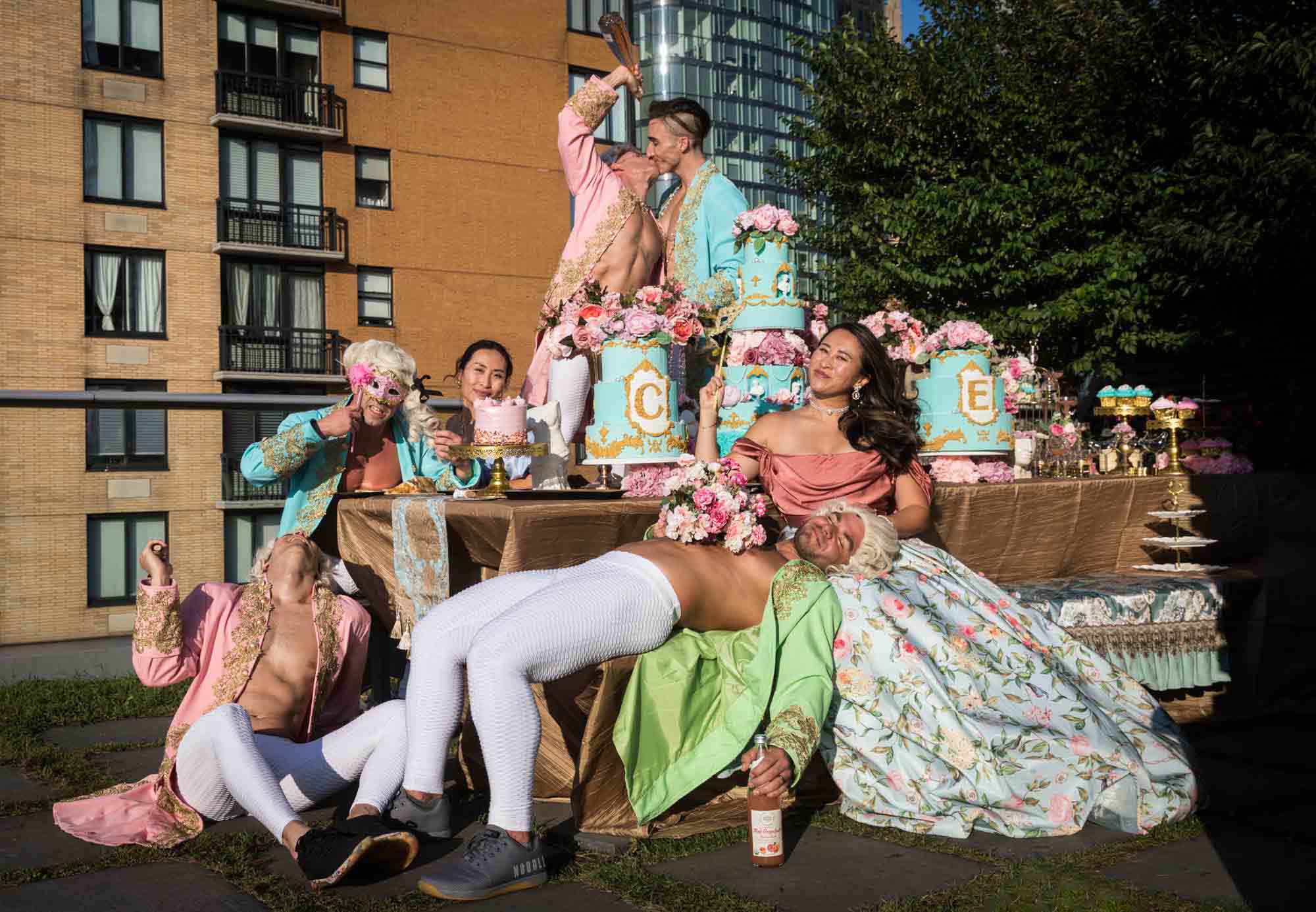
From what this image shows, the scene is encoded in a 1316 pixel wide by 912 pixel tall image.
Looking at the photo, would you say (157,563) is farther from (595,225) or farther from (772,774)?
(595,225)

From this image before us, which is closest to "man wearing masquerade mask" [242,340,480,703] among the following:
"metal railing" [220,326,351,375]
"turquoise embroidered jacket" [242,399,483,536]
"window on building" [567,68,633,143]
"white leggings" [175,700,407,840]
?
"turquoise embroidered jacket" [242,399,483,536]

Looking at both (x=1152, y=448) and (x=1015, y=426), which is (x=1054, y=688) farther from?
(x=1152, y=448)

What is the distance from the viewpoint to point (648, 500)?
4.63m

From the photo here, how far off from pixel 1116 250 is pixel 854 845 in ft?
47.8

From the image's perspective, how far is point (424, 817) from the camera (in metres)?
3.79

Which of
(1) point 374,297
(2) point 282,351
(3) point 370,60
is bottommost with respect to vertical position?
(2) point 282,351

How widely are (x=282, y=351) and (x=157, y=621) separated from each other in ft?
80.7

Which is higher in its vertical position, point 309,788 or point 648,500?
point 648,500

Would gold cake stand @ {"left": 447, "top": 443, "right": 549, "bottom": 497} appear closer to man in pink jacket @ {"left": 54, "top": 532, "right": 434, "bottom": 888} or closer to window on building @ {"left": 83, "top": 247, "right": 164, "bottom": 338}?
man in pink jacket @ {"left": 54, "top": 532, "right": 434, "bottom": 888}

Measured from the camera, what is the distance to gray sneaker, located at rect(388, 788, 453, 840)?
12.4ft

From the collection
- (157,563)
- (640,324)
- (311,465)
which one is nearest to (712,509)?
(640,324)

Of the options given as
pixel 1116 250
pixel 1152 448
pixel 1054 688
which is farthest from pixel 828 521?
pixel 1116 250

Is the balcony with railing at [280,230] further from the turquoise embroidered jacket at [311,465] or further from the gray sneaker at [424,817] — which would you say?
the gray sneaker at [424,817]

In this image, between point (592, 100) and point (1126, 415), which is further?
point (1126, 415)
